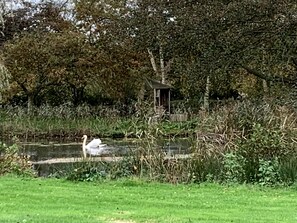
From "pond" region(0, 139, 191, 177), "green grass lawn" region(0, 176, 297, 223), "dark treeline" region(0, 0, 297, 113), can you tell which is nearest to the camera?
"green grass lawn" region(0, 176, 297, 223)

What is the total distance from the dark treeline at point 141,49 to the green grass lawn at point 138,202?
6587 mm

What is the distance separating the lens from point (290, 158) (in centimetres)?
1209

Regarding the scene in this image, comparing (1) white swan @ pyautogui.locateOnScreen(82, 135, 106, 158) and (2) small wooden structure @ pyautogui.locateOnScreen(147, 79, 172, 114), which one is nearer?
(1) white swan @ pyautogui.locateOnScreen(82, 135, 106, 158)

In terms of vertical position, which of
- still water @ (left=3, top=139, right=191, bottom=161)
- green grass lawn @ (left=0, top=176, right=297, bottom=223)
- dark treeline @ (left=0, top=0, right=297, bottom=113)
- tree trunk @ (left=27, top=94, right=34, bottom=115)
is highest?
dark treeline @ (left=0, top=0, right=297, bottom=113)

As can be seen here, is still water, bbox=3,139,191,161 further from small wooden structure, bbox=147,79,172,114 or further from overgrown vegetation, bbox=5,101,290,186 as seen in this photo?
small wooden structure, bbox=147,79,172,114

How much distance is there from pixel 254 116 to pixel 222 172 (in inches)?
79.4

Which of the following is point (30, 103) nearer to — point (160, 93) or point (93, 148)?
point (160, 93)

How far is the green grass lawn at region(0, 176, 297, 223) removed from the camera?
7521mm

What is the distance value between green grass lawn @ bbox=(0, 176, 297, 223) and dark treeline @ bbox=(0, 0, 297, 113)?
6587mm

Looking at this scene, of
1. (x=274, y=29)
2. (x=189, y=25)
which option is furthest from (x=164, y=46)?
(x=274, y=29)

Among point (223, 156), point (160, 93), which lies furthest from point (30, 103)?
point (223, 156)

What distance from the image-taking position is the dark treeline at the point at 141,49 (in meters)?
21.6

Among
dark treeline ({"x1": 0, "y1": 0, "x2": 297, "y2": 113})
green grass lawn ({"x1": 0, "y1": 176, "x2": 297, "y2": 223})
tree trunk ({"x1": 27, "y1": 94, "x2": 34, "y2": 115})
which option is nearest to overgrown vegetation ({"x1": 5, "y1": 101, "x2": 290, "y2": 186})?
green grass lawn ({"x1": 0, "y1": 176, "x2": 297, "y2": 223})

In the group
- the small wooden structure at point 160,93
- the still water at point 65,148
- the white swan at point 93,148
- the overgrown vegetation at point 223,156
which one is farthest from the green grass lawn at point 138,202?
the small wooden structure at point 160,93
